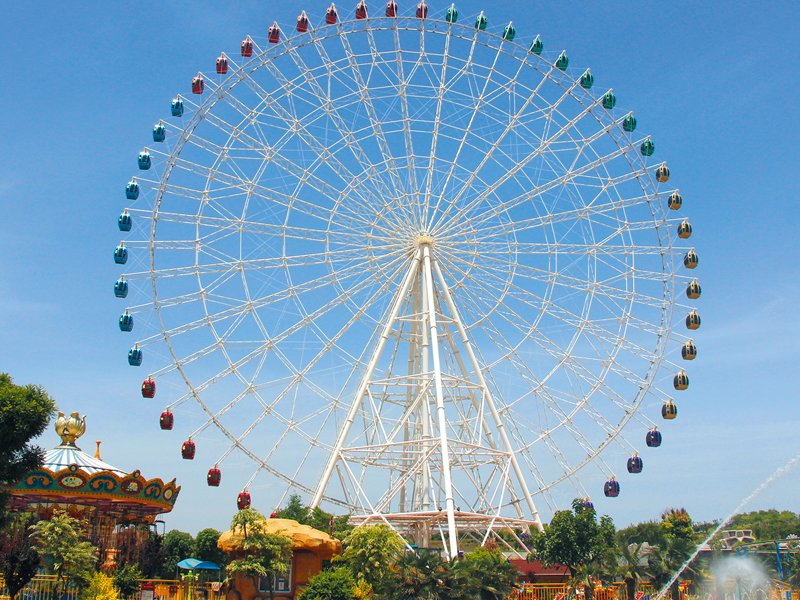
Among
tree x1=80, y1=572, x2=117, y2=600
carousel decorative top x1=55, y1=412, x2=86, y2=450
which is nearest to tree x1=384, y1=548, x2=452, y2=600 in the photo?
tree x1=80, y1=572, x2=117, y2=600

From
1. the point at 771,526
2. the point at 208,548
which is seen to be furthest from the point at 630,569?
the point at 771,526

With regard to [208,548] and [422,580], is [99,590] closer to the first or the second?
[422,580]

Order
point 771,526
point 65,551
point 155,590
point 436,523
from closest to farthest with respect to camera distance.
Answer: point 65,551 < point 155,590 < point 436,523 < point 771,526

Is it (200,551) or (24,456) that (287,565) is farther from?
(200,551)

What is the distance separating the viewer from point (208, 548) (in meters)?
55.2

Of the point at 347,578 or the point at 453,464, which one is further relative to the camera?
the point at 453,464

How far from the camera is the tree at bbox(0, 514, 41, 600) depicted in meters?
29.9

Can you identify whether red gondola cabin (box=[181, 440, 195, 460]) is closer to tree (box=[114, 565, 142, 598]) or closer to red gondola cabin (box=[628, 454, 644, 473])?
tree (box=[114, 565, 142, 598])

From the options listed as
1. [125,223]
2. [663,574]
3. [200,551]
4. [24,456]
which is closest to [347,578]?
[24,456]

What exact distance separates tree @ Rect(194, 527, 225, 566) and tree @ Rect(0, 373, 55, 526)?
29.1 m

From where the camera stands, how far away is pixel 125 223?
41.4 meters

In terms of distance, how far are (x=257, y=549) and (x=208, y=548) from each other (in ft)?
83.1

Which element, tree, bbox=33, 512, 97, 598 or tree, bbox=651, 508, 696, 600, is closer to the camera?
tree, bbox=33, 512, 97, 598

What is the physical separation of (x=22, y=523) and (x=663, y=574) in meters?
31.1
